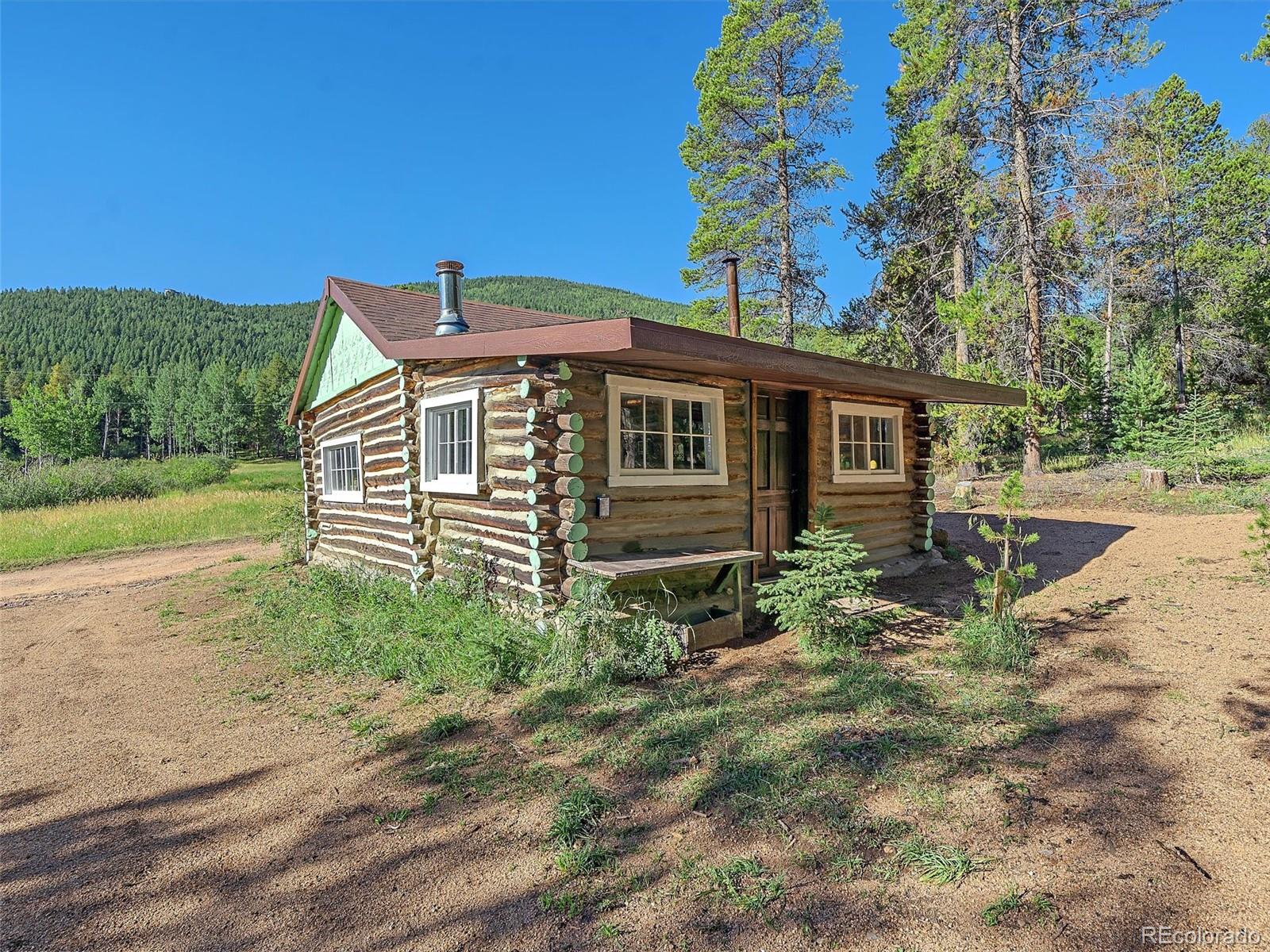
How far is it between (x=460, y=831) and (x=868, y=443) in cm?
824

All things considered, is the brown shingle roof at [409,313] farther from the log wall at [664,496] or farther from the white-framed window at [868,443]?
the white-framed window at [868,443]

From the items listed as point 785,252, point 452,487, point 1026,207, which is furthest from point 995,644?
point 785,252

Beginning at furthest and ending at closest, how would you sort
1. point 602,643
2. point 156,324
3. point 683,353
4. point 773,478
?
1. point 156,324
2. point 773,478
3. point 602,643
4. point 683,353

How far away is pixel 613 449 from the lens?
6594mm

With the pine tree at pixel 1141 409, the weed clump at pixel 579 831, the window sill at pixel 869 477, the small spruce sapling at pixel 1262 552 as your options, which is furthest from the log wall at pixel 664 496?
the pine tree at pixel 1141 409

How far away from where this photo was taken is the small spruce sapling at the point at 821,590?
19.9 feet

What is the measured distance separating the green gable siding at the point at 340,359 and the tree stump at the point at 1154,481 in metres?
16.7

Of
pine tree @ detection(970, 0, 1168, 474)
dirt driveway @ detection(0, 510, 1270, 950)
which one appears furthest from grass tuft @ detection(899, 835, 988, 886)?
pine tree @ detection(970, 0, 1168, 474)

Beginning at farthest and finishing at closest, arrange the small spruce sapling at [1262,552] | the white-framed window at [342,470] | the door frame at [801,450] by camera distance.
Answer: the white-framed window at [342,470], the door frame at [801,450], the small spruce sapling at [1262,552]

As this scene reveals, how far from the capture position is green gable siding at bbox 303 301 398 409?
9.62m

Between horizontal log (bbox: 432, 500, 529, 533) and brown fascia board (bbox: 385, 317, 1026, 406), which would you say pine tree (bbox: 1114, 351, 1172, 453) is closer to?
brown fascia board (bbox: 385, 317, 1026, 406)

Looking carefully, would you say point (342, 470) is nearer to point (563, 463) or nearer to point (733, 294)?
point (563, 463)

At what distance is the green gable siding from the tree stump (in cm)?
1675

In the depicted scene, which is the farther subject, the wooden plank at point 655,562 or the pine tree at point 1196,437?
the pine tree at point 1196,437
